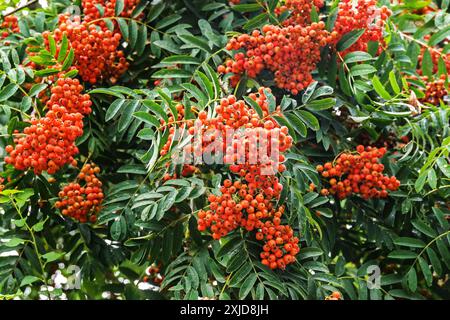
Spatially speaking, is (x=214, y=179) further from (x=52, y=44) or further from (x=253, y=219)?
(x=52, y=44)

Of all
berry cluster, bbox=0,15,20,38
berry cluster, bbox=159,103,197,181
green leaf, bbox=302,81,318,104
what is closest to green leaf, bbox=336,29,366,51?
green leaf, bbox=302,81,318,104

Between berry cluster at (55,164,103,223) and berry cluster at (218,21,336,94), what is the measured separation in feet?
2.36

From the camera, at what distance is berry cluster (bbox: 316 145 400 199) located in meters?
3.23

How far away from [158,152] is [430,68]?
1.49 m

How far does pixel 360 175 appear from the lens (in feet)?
10.6

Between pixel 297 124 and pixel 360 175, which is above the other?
pixel 297 124

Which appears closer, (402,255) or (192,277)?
(192,277)

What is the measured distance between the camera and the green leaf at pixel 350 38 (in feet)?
10.8

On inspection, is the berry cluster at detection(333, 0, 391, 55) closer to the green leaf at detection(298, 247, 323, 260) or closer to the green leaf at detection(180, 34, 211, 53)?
the green leaf at detection(180, 34, 211, 53)

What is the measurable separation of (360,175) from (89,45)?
49.6 inches

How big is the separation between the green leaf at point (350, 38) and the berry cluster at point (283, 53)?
0.08m

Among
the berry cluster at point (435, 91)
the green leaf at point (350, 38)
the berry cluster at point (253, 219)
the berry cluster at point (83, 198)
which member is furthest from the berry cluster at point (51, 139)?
the berry cluster at point (435, 91)

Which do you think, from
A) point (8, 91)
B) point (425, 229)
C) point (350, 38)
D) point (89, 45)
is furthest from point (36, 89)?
point (425, 229)
